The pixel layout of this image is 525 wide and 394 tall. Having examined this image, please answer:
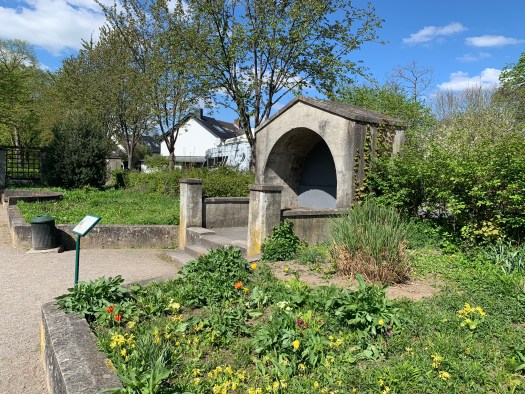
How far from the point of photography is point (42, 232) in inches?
333

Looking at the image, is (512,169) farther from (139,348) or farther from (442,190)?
(139,348)

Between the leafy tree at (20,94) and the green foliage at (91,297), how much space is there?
24703 mm

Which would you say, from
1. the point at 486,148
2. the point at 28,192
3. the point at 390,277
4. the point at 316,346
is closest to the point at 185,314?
the point at 316,346

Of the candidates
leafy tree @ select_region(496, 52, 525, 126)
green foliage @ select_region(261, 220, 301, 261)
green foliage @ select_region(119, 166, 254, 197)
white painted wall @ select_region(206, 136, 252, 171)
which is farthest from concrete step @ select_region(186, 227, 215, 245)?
leafy tree @ select_region(496, 52, 525, 126)

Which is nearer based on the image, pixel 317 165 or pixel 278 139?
pixel 278 139

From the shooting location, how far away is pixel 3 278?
655 cm

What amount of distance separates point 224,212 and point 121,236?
2.51 m

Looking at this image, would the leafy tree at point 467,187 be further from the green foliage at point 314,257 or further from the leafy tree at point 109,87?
the leafy tree at point 109,87

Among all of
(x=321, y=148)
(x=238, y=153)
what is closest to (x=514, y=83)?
(x=238, y=153)

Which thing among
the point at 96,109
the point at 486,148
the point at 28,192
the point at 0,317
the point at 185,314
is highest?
the point at 96,109

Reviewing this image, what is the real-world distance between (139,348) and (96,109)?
26.3m

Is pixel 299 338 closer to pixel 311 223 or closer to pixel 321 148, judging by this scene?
pixel 311 223

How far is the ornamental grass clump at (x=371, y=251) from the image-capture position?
15.4 feet

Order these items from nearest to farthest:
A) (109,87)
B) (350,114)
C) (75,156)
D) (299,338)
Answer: (299,338)
(350,114)
(75,156)
(109,87)
